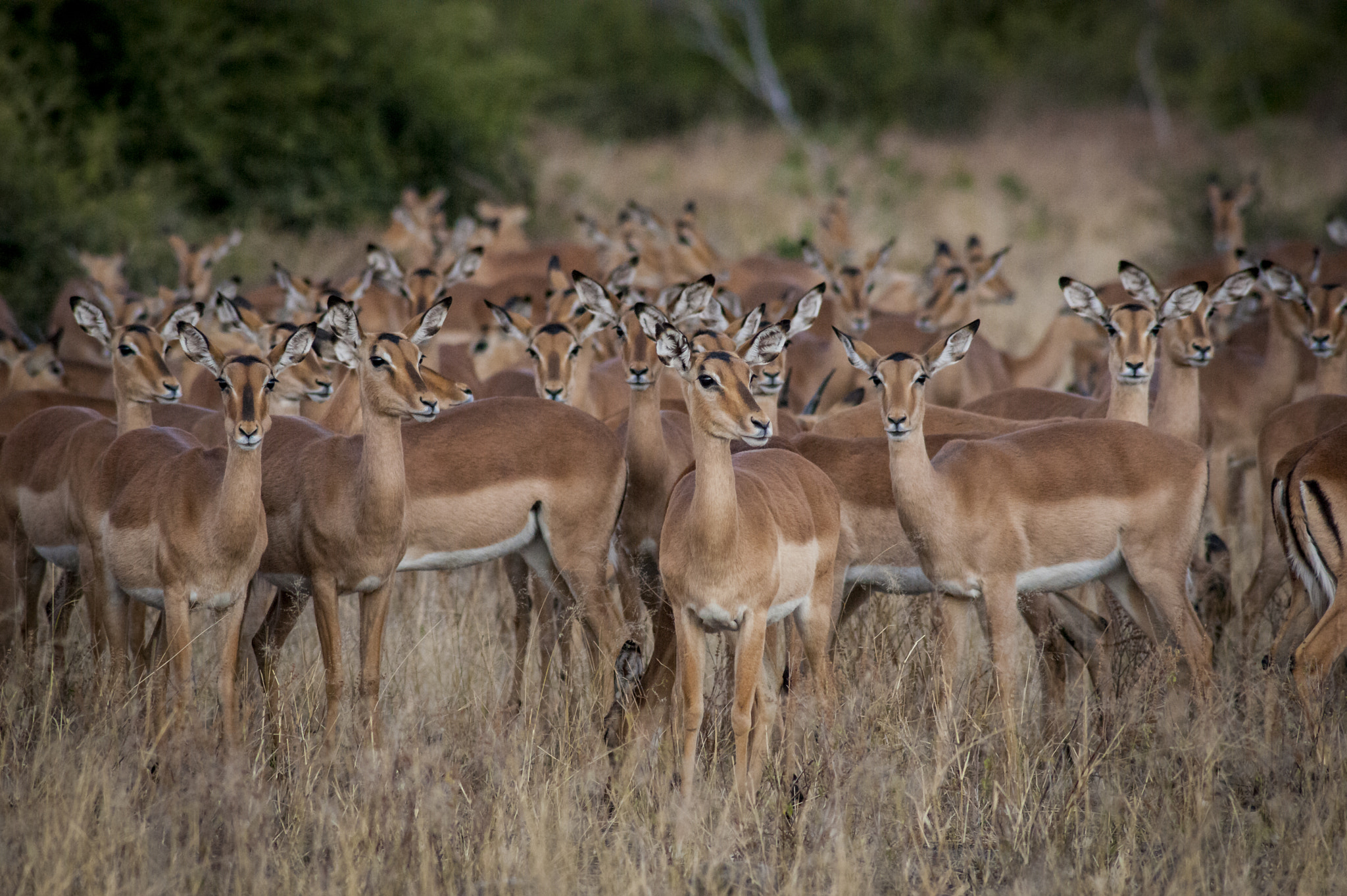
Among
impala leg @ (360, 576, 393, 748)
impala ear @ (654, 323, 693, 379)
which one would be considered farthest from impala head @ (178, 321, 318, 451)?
impala ear @ (654, 323, 693, 379)

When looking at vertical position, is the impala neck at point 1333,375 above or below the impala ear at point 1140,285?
below

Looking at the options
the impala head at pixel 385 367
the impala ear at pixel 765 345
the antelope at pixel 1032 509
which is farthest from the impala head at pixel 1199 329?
the impala head at pixel 385 367

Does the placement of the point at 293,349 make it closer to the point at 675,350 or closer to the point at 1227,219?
the point at 675,350

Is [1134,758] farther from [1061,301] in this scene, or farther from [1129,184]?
[1129,184]

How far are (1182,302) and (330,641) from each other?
3.96 metres

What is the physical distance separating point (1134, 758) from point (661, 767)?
1.59 meters

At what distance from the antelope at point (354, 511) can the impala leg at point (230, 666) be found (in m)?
0.14

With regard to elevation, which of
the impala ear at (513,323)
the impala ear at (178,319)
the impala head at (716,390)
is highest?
the impala head at (716,390)

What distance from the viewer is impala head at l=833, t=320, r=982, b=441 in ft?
Answer: 17.3

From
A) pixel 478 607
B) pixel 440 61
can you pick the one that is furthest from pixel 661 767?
Answer: pixel 440 61

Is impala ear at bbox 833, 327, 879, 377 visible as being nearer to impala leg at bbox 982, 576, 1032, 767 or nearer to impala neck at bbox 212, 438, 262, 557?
impala leg at bbox 982, 576, 1032, 767

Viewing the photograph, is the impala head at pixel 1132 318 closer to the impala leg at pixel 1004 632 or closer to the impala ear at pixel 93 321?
the impala leg at pixel 1004 632

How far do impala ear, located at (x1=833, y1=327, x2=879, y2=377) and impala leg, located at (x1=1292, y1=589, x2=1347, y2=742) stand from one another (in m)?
1.77

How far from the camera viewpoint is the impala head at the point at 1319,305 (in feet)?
24.8
